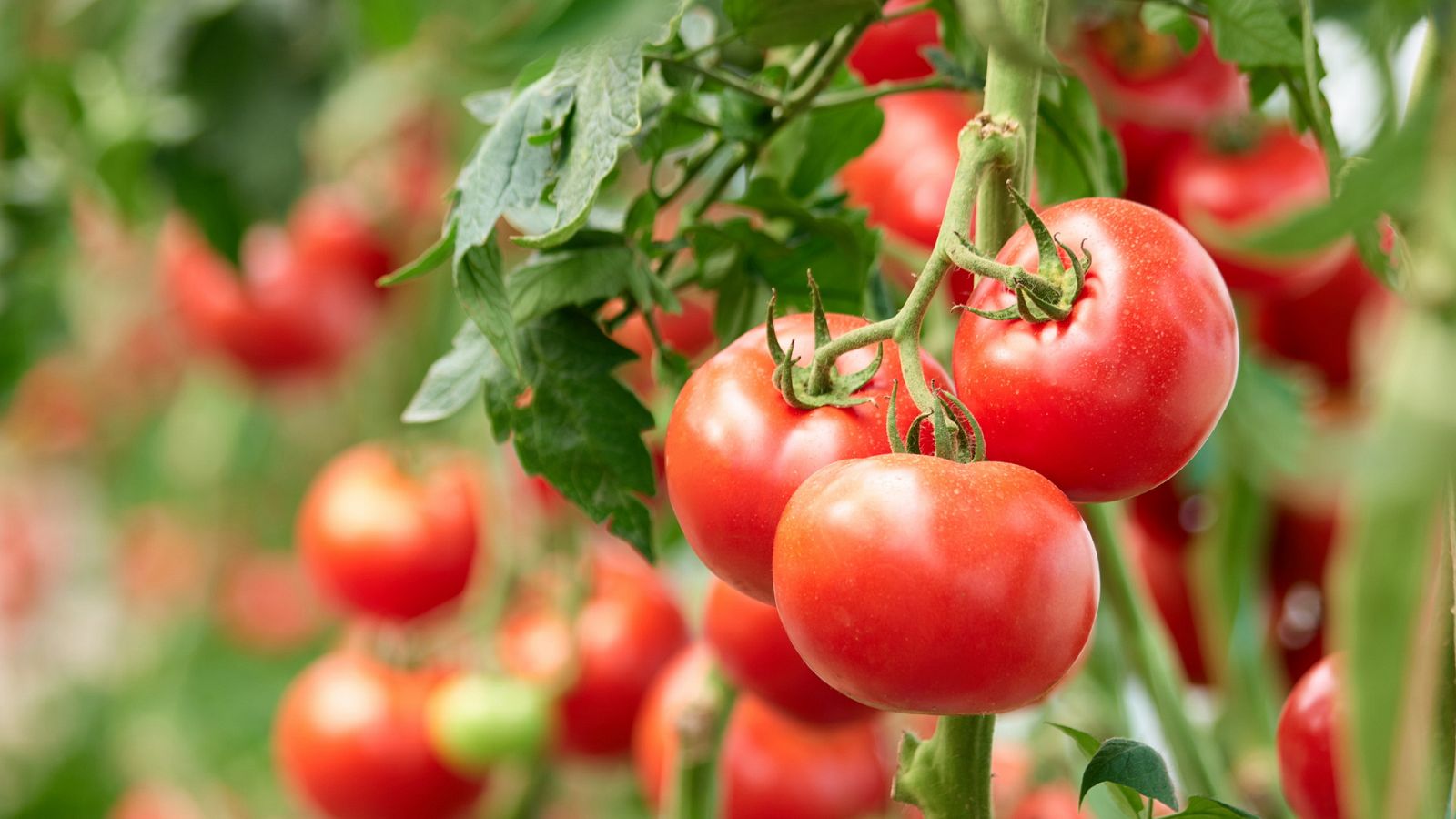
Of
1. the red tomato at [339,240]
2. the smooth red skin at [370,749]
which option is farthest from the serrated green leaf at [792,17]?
the red tomato at [339,240]

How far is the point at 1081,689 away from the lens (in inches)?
28.5

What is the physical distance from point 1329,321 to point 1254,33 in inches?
13.7

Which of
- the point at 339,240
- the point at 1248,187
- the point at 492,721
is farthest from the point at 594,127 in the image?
the point at 339,240

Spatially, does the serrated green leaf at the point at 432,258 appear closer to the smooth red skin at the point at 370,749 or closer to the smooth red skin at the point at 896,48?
the smooth red skin at the point at 896,48

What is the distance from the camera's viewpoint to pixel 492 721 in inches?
30.8

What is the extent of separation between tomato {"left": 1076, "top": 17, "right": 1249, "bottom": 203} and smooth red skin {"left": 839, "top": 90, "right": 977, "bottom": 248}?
8cm

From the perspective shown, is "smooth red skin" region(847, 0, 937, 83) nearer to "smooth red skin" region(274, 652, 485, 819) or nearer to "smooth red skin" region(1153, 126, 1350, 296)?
"smooth red skin" region(1153, 126, 1350, 296)

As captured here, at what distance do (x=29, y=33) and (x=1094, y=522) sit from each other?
1.05 m

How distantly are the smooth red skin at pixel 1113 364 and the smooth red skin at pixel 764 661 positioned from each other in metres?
0.25

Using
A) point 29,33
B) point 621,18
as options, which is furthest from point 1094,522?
point 29,33

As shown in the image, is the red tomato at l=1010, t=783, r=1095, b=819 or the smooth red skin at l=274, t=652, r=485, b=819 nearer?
the red tomato at l=1010, t=783, r=1095, b=819

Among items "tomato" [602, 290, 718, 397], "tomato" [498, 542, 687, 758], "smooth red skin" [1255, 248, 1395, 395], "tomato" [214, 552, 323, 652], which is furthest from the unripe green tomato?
"tomato" [214, 552, 323, 652]

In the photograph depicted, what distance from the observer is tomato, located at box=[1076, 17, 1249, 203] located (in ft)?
2.16

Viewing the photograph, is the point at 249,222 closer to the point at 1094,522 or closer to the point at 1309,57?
the point at 1094,522
